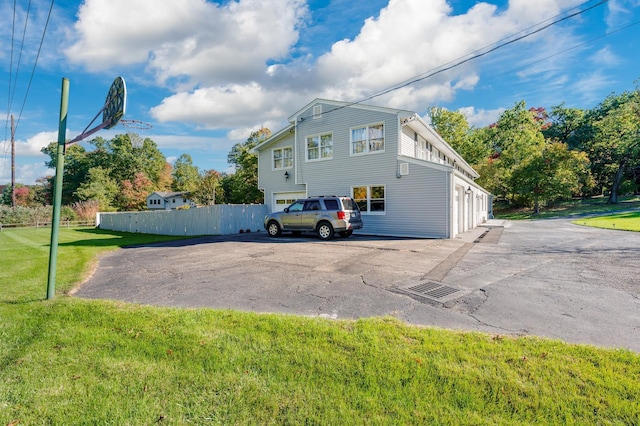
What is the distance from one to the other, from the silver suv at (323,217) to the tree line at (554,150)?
27.4m

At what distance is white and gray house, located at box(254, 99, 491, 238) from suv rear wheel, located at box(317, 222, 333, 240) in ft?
9.91

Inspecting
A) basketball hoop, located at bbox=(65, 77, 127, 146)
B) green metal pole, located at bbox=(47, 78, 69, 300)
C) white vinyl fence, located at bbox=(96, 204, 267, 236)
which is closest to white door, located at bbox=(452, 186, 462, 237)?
white vinyl fence, located at bbox=(96, 204, 267, 236)

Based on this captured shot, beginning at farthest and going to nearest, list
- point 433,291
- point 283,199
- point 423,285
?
point 283,199 → point 423,285 → point 433,291

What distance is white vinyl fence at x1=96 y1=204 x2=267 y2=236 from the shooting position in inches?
661

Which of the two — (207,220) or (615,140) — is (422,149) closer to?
(207,220)

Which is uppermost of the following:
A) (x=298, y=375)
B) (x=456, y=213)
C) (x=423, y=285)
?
(x=456, y=213)

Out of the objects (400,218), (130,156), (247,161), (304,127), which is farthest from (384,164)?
(130,156)

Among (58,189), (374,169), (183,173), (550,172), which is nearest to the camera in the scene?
(58,189)

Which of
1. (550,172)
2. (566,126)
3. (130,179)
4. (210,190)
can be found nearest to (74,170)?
(130,179)

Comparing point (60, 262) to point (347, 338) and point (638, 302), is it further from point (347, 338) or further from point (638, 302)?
Answer: point (638, 302)

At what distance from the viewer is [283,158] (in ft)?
60.2

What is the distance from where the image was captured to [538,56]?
9188mm

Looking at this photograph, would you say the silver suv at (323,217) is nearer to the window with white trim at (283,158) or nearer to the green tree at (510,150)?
the window with white trim at (283,158)

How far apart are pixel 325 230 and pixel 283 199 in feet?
21.6
